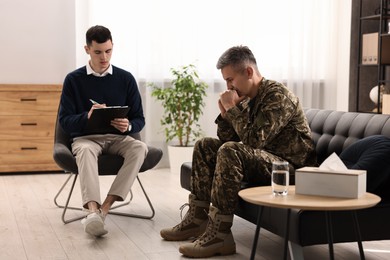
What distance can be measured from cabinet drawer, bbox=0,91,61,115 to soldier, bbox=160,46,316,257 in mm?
2930

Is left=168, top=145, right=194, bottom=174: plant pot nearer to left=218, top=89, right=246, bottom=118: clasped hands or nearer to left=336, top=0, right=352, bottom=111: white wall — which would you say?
left=336, top=0, right=352, bottom=111: white wall

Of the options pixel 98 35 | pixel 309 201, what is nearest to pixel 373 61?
pixel 98 35

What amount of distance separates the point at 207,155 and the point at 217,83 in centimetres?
337

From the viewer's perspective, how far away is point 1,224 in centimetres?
389

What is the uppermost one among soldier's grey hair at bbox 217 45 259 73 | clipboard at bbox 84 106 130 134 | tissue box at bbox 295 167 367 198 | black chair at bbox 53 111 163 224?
soldier's grey hair at bbox 217 45 259 73

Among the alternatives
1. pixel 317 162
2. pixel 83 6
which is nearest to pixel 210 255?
pixel 317 162

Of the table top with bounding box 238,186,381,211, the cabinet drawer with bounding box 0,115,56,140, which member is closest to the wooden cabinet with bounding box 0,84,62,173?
the cabinet drawer with bounding box 0,115,56,140

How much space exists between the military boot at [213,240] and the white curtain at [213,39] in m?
3.32

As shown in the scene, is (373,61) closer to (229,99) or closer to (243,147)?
(229,99)

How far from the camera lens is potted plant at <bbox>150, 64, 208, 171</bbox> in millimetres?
5980

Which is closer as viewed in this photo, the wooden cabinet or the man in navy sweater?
the man in navy sweater

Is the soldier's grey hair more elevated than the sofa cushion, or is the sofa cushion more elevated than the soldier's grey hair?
the soldier's grey hair

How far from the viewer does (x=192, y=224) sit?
3.44 m

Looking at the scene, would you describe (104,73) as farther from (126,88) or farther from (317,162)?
(317,162)
